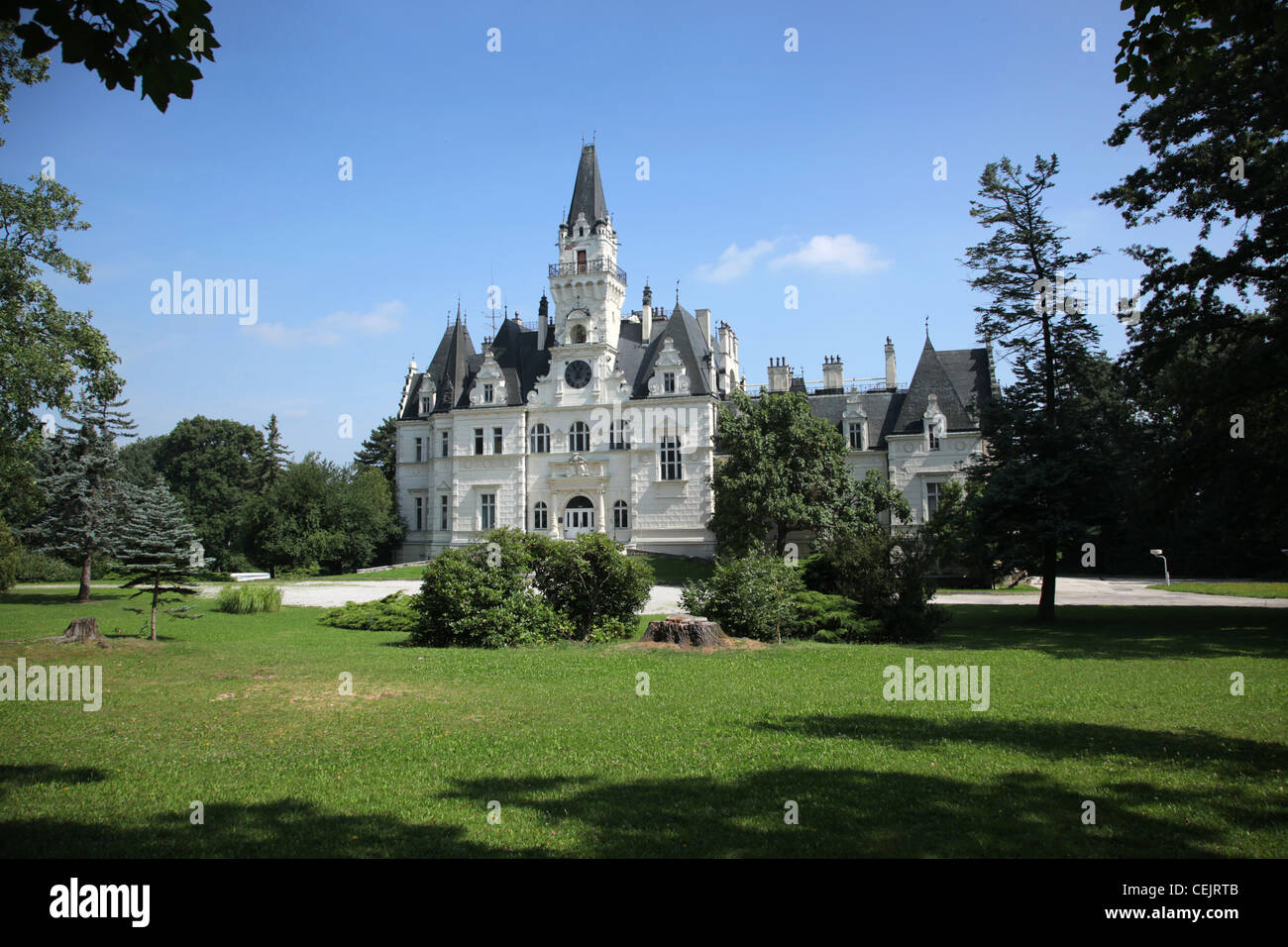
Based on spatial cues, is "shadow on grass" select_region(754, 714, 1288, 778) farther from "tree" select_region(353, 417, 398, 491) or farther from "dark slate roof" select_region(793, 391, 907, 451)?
"tree" select_region(353, 417, 398, 491)

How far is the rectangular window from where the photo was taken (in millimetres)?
51625

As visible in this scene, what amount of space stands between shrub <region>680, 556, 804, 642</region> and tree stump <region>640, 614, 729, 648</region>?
4.06 feet

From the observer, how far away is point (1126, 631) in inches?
843

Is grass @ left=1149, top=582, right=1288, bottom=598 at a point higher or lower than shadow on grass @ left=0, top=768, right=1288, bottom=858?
lower

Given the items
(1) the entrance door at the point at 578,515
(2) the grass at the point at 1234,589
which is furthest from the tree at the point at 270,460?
(2) the grass at the point at 1234,589

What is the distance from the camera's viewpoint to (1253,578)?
49219 millimetres

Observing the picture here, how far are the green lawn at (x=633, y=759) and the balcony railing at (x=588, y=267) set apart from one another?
41.3 m

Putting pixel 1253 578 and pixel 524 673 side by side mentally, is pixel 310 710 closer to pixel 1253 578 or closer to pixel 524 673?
pixel 524 673

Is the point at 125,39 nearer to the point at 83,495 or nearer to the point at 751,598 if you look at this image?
the point at 751,598

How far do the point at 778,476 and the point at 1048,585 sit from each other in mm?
17496

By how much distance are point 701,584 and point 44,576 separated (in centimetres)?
4625

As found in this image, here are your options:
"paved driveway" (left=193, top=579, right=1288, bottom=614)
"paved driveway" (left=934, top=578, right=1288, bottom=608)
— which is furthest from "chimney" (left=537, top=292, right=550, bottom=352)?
"paved driveway" (left=934, top=578, right=1288, bottom=608)
